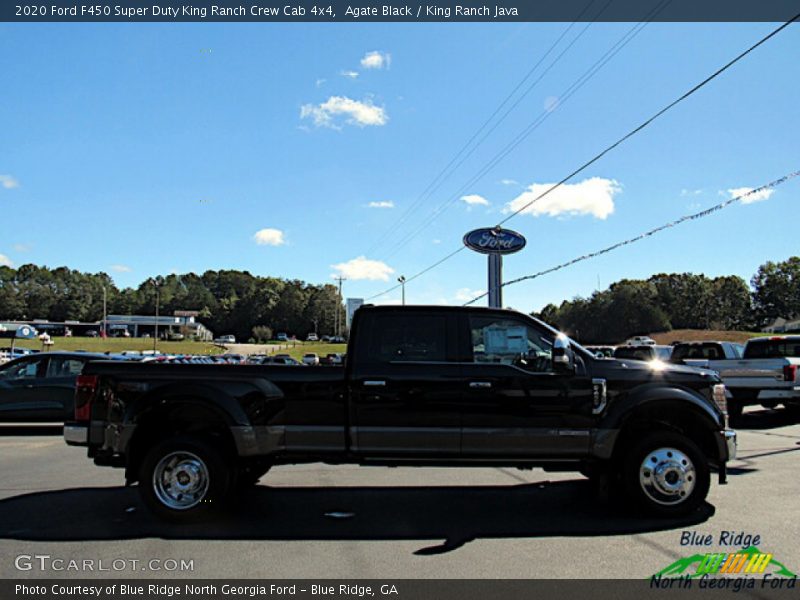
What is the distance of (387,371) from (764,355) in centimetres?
1306

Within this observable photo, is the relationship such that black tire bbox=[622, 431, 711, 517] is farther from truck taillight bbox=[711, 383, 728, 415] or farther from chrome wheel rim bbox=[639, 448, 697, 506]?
truck taillight bbox=[711, 383, 728, 415]

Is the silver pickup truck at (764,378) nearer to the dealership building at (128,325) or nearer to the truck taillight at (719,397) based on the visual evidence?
the truck taillight at (719,397)

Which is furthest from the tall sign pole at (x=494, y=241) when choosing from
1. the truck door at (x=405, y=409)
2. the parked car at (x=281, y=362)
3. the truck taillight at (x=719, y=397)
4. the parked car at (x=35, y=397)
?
the truck door at (x=405, y=409)

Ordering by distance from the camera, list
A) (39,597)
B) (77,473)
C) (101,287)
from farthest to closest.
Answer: (101,287)
(77,473)
(39,597)

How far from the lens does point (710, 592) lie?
14.0 ft

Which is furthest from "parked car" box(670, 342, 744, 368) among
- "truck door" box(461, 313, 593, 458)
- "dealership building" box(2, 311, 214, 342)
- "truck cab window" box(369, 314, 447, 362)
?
"dealership building" box(2, 311, 214, 342)

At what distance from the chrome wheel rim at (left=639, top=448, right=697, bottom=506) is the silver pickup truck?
935 centimetres

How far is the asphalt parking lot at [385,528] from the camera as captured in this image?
4637 mm

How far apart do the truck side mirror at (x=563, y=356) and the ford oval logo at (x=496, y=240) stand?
→ 2501 centimetres

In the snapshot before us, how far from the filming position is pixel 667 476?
5.84 m

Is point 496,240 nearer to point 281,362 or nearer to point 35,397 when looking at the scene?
point 35,397

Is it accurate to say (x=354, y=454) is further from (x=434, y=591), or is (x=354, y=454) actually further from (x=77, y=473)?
(x=77, y=473)

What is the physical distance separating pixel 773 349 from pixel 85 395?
15411 millimetres

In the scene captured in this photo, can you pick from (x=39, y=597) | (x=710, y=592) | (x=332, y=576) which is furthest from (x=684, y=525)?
(x=39, y=597)
